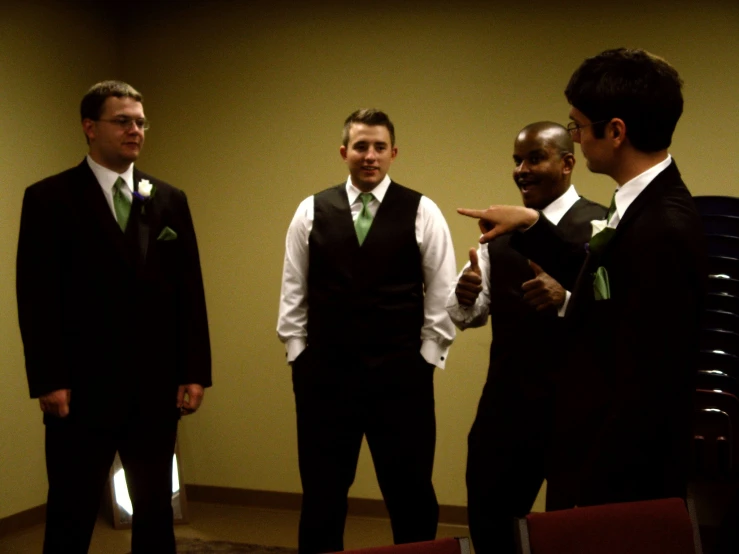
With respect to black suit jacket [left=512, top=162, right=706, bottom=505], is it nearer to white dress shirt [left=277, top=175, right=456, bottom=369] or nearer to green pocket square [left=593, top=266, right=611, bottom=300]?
green pocket square [left=593, top=266, right=611, bottom=300]

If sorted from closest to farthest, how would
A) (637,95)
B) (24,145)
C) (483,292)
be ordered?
(637,95), (483,292), (24,145)

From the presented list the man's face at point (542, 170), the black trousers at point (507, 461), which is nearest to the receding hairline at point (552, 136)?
the man's face at point (542, 170)

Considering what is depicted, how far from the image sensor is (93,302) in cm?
280

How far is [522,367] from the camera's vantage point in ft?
9.12

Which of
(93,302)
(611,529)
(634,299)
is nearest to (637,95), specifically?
(634,299)

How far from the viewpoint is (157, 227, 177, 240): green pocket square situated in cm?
290

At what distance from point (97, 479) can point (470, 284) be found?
130 centimetres

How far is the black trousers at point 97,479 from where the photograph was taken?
2.76 m

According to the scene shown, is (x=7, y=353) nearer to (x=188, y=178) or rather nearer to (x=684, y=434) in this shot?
(x=188, y=178)

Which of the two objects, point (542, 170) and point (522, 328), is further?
point (542, 170)

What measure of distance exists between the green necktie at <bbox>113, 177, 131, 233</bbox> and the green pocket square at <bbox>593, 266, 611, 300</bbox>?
64.6 inches

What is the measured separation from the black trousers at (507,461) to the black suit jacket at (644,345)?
0.91 metres

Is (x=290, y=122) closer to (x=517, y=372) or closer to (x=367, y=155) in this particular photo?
(x=367, y=155)

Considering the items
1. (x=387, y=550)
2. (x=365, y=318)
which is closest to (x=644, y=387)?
(x=387, y=550)
